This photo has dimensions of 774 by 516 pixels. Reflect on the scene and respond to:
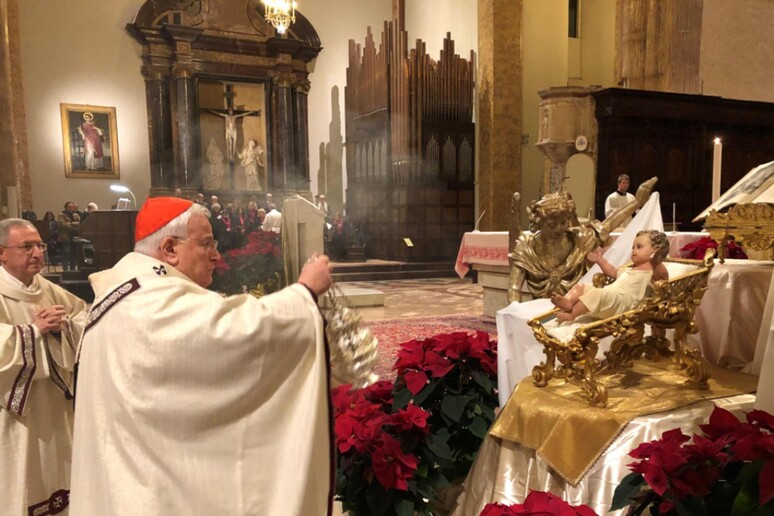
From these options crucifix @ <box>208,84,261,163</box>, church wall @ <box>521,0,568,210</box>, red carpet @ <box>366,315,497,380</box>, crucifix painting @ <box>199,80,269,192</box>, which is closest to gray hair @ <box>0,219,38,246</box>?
red carpet @ <box>366,315,497,380</box>

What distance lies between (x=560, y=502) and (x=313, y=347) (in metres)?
0.72

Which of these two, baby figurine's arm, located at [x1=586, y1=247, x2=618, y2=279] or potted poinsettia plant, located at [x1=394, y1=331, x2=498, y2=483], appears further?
potted poinsettia plant, located at [x1=394, y1=331, x2=498, y2=483]

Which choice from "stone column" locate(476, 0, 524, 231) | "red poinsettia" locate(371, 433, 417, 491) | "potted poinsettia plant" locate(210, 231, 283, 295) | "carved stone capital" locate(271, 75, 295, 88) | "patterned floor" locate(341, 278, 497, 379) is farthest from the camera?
"carved stone capital" locate(271, 75, 295, 88)

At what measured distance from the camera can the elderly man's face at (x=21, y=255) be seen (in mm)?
2305

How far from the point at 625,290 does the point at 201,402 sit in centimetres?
132

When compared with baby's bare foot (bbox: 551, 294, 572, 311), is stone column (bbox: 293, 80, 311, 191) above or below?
above

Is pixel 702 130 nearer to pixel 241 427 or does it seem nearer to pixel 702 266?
pixel 702 266

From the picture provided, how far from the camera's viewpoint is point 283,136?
1477 centimetres

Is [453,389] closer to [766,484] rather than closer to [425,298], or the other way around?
[766,484]

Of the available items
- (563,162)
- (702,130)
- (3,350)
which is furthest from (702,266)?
(702,130)

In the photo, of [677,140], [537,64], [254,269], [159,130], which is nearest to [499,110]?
[537,64]

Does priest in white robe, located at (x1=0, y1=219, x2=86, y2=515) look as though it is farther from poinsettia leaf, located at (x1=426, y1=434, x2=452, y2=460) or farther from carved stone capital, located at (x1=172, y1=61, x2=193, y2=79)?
carved stone capital, located at (x1=172, y1=61, x2=193, y2=79)

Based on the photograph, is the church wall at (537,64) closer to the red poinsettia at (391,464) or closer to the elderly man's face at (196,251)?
the red poinsettia at (391,464)

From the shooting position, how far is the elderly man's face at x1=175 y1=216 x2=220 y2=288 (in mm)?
1608
